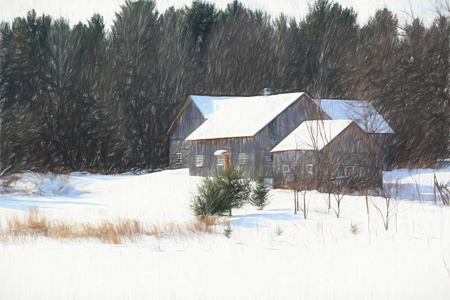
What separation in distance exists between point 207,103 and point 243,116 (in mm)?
5616

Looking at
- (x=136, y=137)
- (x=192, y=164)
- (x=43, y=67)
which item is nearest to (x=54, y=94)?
(x=43, y=67)

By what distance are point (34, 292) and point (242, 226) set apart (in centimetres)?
775

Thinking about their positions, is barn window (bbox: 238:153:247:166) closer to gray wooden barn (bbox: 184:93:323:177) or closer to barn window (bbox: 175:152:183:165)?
gray wooden barn (bbox: 184:93:323:177)

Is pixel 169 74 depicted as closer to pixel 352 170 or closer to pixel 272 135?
pixel 272 135

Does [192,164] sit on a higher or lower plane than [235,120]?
lower

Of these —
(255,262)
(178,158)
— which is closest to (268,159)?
(178,158)

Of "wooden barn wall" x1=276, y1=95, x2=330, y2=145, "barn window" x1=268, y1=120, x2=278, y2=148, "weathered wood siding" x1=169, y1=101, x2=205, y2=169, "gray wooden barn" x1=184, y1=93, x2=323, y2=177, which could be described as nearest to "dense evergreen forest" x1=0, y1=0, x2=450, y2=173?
"weathered wood siding" x1=169, y1=101, x2=205, y2=169

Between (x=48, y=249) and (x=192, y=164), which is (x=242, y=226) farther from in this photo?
(x=192, y=164)

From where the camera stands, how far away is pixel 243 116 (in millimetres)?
35000

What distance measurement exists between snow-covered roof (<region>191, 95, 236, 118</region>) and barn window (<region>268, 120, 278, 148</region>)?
6757 mm

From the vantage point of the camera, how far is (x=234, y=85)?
49.3 m

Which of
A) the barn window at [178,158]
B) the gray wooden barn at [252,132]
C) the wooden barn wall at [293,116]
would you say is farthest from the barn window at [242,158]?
the barn window at [178,158]

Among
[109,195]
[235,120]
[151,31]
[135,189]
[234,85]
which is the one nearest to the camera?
[109,195]

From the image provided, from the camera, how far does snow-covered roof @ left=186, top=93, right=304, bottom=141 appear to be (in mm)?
32959
